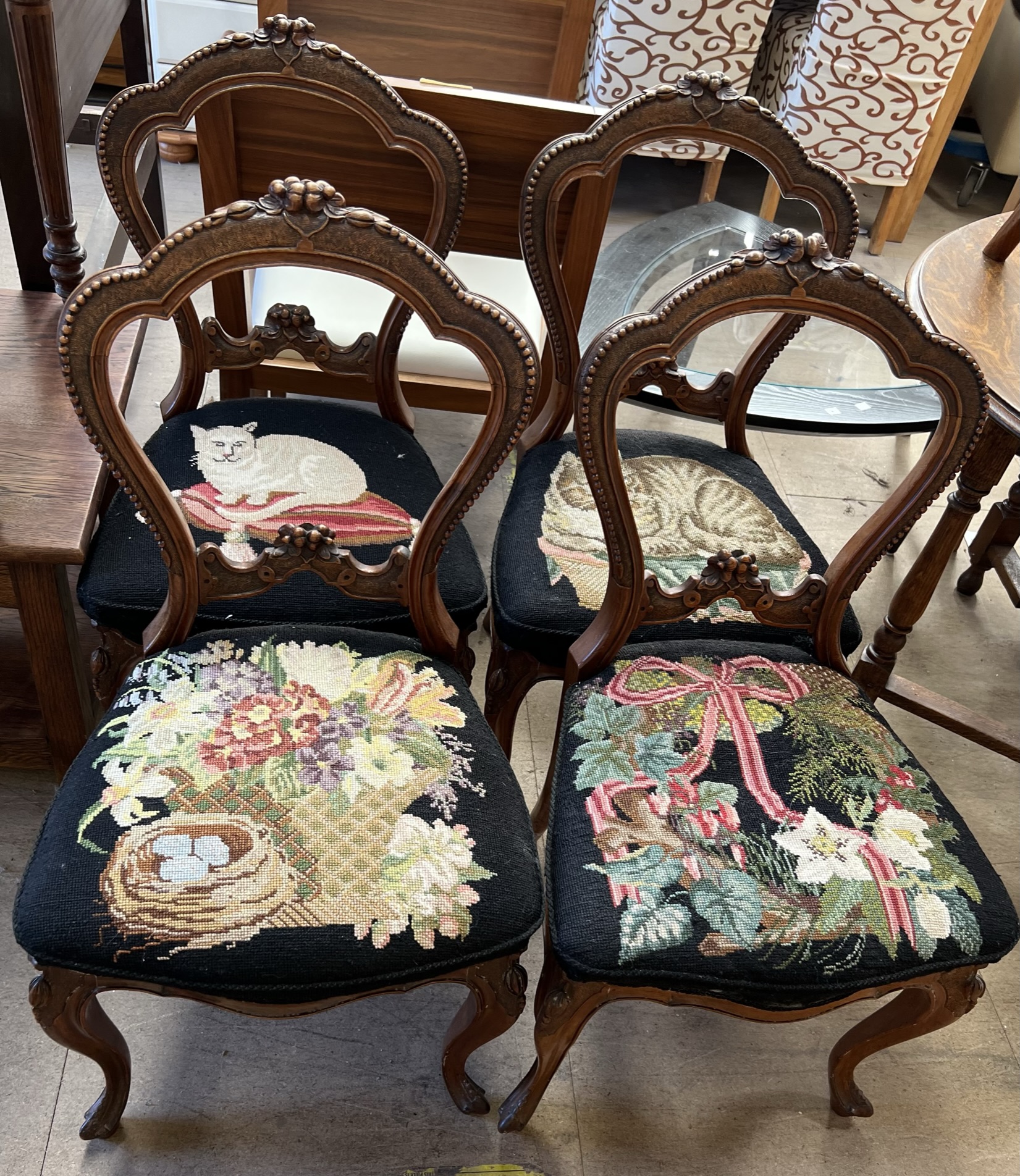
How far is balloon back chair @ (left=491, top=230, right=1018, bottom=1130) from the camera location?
98cm

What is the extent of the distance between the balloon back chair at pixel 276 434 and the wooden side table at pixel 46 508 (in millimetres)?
54

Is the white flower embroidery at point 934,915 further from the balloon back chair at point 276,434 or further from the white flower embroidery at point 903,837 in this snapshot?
the balloon back chair at point 276,434

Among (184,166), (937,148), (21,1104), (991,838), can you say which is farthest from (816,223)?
(21,1104)

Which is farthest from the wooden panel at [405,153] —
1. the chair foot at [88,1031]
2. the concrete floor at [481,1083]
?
the chair foot at [88,1031]

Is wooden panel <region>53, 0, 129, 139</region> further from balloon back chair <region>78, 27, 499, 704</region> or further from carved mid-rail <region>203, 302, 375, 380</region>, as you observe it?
carved mid-rail <region>203, 302, 375, 380</region>

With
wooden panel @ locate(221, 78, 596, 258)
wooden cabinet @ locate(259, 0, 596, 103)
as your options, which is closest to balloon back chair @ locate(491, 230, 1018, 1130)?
wooden panel @ locate(221, 78, 596, 258)

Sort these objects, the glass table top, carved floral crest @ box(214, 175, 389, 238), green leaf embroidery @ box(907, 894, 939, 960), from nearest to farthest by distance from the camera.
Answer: carved floral crest @ box(214, 175, 389, 238), green leaf embroidery @ box(907, 894, 939, 960), the glass table top

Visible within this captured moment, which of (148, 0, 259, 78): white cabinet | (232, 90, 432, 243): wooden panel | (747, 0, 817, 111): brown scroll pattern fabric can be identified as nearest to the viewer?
(232, 90, 432, 243): wooden panel

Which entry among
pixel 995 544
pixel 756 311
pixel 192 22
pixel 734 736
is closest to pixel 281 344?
pixel 756 311

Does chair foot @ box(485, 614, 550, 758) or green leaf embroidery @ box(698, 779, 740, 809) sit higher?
green leaf embroidery @ box(698, 779, 740, 809)

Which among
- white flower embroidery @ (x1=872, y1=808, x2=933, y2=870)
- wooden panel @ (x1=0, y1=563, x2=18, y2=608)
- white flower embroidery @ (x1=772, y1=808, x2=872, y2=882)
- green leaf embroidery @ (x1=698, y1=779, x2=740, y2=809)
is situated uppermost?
white flower embroidery @ (x1=872, y1=808, x2=933, y2=870)

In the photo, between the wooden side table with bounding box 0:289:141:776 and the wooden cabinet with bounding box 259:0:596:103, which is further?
the wooden cabinet with bounding box 259:0:596:103

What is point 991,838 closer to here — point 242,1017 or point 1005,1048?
point 1005,1048

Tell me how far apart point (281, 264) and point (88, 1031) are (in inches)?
30.3
